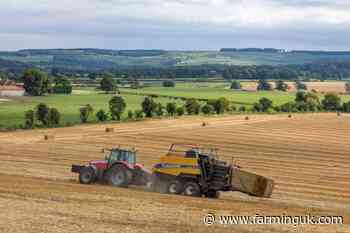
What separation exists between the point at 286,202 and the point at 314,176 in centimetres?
1151

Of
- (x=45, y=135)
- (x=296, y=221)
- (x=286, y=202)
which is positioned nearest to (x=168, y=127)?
(x=45, y=135)

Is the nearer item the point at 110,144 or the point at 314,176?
the point at 314,176

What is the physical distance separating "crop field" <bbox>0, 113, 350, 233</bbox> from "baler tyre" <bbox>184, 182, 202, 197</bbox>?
1130 millimetres

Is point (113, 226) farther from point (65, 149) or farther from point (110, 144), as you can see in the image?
point (110, 144)

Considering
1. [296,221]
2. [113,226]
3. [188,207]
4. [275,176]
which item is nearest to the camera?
[113,226]

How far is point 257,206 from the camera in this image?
25.0m

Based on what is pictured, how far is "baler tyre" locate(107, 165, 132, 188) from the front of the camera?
93.4ft

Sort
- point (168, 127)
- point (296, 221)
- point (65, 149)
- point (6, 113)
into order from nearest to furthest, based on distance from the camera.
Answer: point (296, 221) → point (65, 149) → point (168, 127) → point (6, 113)

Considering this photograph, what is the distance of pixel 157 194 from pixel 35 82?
103545 mm

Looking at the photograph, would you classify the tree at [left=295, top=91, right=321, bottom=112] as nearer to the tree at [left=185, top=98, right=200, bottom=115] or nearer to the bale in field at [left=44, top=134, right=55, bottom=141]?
the tree at [left=185, top=98, right=200, bottom=115]

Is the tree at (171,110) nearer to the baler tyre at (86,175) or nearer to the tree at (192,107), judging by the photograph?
the tree at (192,107)

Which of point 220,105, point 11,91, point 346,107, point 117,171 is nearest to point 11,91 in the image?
point 11,91

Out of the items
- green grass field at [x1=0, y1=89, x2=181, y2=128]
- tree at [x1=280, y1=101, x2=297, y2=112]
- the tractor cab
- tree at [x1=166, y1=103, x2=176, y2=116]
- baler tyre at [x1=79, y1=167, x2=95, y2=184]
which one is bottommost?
green grass field at [x1=0, y1=89, x2=181, y2=128]

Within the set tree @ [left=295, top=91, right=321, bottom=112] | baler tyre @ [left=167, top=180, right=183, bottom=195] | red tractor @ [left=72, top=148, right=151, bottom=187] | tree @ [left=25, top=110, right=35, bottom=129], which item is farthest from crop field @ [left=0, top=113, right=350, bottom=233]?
tree @ [left=295, top=91, right=321, bottom=112]
